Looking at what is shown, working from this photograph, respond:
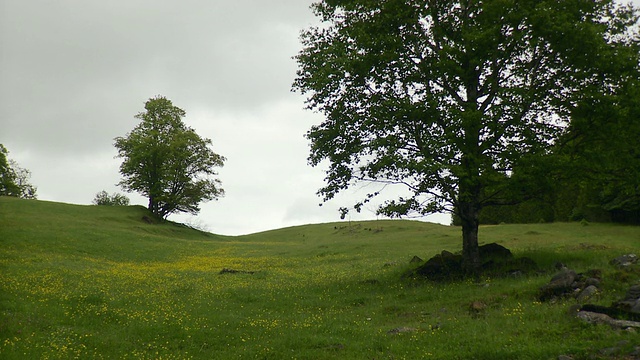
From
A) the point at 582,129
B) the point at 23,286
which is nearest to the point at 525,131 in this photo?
the point at 582,129

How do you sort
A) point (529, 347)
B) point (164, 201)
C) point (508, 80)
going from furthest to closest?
1. point (164, 201)
2. point (508, 80)
3. point (529, 347)

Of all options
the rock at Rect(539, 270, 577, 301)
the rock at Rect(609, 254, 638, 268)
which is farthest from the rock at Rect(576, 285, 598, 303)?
the rock at Rect(609, 254, 638, 268)

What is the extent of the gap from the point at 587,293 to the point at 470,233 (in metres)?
8.57

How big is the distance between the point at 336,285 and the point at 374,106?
1043 cm

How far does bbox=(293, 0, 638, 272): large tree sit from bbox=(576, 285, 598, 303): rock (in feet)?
21.9

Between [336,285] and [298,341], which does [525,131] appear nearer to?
[336,285]

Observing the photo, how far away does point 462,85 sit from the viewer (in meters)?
24.6

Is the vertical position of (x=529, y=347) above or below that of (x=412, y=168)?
below

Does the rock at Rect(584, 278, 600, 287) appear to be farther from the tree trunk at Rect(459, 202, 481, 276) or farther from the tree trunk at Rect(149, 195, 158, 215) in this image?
the tree trunk at Rect(149, 195, 158, 215)

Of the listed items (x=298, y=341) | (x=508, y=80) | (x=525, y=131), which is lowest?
(x=298, y=341)

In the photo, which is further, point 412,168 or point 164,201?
point 164,201

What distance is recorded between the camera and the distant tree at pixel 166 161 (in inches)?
2916

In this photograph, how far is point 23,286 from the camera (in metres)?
21.1

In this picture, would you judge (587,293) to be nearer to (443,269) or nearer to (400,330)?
(400,330)
